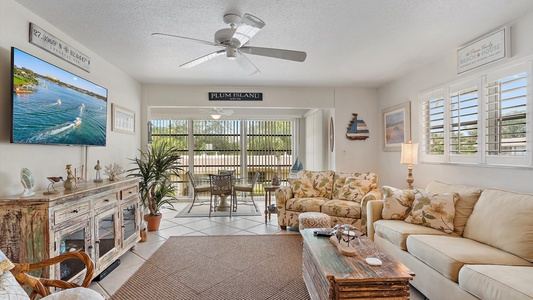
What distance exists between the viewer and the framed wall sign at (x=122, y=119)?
12.6ft

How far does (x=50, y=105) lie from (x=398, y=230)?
139 inches

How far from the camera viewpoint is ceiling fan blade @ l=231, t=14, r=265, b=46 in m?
1.96

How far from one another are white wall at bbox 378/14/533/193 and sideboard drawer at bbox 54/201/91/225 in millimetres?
4078

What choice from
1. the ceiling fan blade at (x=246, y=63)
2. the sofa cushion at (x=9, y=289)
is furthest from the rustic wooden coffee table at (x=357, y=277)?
the ceiling fan blade at (x=246, y=63)

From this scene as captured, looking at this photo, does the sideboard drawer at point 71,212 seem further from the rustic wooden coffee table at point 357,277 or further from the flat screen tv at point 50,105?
the rustic wooden coffee table at point 357,277

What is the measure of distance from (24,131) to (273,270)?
2.62m

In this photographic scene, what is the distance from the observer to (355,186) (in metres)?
4.20

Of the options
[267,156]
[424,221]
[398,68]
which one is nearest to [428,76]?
[398,68]

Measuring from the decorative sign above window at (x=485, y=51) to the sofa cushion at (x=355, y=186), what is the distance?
1.90 m

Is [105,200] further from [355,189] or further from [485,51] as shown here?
[485,51]

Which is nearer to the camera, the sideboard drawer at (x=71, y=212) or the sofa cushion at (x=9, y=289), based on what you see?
the sofa cushion at (x=9, y=289)

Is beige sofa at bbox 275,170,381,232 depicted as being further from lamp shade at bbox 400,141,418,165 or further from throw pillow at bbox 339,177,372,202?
lamp shade at bbox 400,141,418,165

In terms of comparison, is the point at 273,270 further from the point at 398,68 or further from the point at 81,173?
the point at 398,68

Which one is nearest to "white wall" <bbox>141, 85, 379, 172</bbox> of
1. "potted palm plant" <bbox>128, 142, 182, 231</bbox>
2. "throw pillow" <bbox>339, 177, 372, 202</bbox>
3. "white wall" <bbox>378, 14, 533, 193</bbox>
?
"white wall" <bbox>378, 14, 533, 193</bbox>
